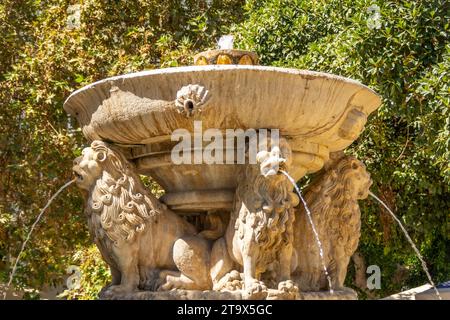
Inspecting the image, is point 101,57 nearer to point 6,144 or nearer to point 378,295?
point 6,144

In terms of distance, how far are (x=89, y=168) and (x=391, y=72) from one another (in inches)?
193

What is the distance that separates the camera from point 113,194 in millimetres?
6195

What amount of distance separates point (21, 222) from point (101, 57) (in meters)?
2.59

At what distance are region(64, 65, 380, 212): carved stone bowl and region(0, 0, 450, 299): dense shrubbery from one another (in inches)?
142

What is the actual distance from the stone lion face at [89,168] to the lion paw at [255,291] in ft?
4.15

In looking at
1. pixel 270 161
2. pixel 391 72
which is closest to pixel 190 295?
pixel 270 161

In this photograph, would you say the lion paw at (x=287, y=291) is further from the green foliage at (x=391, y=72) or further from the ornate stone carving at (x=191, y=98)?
the green foliage at (x=391, y=72)

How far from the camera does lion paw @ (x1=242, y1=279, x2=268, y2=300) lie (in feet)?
19.2

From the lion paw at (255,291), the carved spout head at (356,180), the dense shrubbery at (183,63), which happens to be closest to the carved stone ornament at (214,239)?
the lion paw at (255,291)

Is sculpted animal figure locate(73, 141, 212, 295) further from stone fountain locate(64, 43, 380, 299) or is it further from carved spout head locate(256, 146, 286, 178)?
carved spout head locate(256, 146, 286, 178)

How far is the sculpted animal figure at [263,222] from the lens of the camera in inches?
233

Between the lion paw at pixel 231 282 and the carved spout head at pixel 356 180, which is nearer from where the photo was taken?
the lion paw at pixel 231 282

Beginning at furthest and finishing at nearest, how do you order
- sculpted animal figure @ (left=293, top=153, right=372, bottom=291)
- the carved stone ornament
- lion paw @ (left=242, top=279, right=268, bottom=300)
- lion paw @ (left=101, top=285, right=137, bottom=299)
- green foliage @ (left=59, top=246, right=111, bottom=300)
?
green foliage @ (left=59, top=246, right=111, bottom=300) → sculpted animal figure @ (left=293, top=153, right=372, bottom=291) → lion paw @ (left=101, top=285, right=137, bottom=299) → the carved stone ornament → lion paw @ (left=242, top=279, right=268, bottom=300)

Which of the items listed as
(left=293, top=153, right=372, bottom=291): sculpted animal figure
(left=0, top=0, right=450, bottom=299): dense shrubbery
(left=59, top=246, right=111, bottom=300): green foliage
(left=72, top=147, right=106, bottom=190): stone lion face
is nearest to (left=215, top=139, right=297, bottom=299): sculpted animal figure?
(left=293, top=153, right=372, bottom=291): sculpted animal figure
